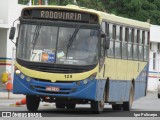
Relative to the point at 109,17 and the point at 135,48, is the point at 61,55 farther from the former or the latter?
the point at 135,48

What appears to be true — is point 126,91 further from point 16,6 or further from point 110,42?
point 16,6

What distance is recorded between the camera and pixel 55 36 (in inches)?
947

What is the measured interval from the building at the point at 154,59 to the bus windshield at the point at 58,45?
45767 millimetres

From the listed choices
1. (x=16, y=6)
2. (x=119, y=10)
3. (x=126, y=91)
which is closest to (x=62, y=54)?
(x=126, y=91)

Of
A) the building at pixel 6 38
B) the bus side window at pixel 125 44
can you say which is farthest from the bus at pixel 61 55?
the building at pixel 6 38

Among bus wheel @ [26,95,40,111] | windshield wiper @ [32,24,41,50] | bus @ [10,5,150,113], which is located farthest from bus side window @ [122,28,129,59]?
windshield wiper @ [32,24,41,50]

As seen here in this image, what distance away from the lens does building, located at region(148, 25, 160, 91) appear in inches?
2756

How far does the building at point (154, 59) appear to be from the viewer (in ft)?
230

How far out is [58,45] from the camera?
78.6 ft

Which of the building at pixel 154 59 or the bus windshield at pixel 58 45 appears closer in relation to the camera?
the bus windshield at pixel 58 45

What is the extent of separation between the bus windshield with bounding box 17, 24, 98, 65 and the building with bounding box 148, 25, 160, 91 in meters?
45.8

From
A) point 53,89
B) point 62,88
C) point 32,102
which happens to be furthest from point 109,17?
point 32,102

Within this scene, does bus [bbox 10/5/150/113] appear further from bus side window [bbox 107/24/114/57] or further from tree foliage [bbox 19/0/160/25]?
tree foliage [bbox 19/0/160/25]

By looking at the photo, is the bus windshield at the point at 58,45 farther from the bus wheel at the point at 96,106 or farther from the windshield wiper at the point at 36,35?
the bus wheel at the point at 96,106
